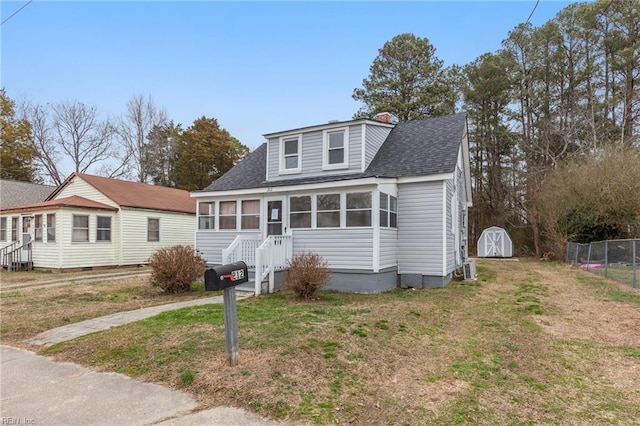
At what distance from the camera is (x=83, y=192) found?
18.2 meters

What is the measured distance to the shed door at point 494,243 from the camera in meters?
25.2

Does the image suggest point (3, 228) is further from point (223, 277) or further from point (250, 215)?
point (223, 277)

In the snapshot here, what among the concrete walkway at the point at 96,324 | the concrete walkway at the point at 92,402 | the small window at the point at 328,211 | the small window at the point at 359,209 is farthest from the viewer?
the small window at the point at 328,211

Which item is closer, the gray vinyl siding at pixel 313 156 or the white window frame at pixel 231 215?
the gray vinyl siding at pixel 313 156

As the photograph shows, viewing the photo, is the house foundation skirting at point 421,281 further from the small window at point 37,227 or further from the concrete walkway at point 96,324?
the small window at point 37,227

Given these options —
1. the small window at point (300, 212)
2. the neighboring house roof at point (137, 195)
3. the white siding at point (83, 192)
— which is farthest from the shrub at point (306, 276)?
the white siding at point (83, 192)

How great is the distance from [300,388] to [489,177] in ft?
104

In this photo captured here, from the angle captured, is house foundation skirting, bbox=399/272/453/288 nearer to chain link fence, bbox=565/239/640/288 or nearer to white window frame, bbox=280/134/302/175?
white window frame, bbox=280/134/302/175

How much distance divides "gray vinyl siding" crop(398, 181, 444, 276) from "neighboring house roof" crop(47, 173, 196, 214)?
11719 mm

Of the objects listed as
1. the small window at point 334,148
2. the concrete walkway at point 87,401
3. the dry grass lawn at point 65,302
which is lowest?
the dry grass lawn at point 65,302

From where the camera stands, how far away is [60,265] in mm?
15500

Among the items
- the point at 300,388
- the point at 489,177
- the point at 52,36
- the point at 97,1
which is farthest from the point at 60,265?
the point at 489,177

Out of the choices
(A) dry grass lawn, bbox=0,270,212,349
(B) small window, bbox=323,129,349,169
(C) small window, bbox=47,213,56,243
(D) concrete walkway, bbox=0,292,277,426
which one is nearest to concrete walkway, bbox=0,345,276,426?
(D) concrete walkway, bbox=0,292,277,426

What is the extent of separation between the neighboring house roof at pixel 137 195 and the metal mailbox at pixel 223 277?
1539cm
